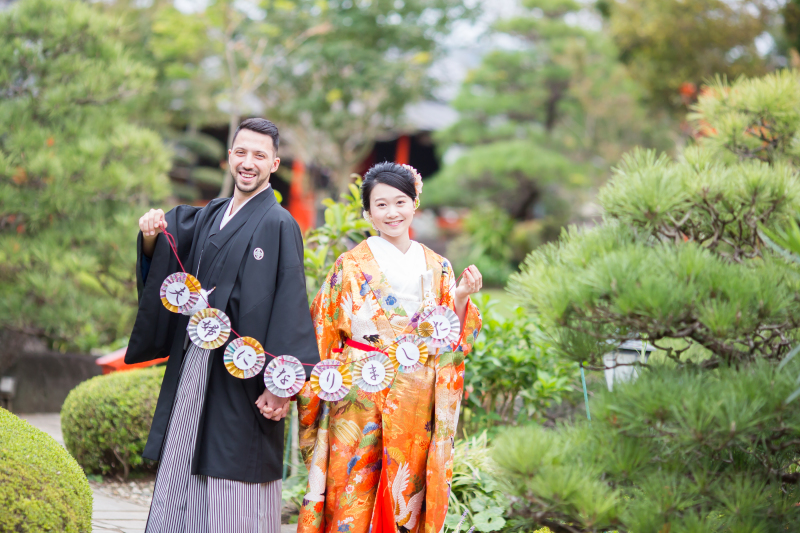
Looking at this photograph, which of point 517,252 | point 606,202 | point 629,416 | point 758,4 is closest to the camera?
point 629,416

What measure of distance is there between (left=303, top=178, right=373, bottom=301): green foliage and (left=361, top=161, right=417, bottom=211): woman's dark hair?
37.8 inches

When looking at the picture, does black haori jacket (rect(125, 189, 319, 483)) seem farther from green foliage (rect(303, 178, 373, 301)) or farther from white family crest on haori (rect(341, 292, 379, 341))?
green foliage (rect(303, 178, 373, 301))

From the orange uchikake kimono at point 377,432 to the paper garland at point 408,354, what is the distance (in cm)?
15

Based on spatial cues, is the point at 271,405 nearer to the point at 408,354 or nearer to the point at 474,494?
the point at 408,354

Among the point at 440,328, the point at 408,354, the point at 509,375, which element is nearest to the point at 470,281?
the point at 440,328

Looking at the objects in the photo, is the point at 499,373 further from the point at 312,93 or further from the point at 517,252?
the point at 517,252

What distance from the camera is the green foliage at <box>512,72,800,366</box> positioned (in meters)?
2.04

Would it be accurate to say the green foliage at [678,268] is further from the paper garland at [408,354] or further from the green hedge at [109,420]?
the green hedge at [109,420]

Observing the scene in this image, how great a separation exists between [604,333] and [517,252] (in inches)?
492

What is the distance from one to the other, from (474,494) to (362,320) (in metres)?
1.38

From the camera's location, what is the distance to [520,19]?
14680 millimetres

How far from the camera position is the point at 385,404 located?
114 inches

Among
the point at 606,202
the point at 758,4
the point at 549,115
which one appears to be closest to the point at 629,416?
the point at 606,202

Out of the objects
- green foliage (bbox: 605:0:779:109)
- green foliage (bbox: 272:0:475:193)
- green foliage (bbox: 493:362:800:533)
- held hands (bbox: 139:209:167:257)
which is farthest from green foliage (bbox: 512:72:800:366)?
green foliage (bbox: 272:0:475:193)
